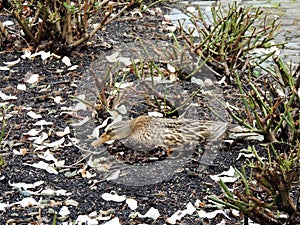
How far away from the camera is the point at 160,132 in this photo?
3.63 meters

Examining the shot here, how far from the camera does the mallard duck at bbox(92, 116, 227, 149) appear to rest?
3.63 meters

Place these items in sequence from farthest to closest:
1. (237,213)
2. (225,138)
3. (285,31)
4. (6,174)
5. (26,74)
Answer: (285,31) → (26,74) → (225,138) → (6,174) → (237,213)

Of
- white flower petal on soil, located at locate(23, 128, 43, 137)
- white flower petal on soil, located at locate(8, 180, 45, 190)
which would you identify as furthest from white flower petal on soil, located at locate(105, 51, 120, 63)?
white flower petal on soil, located at locate(8, 180, 45, 190)

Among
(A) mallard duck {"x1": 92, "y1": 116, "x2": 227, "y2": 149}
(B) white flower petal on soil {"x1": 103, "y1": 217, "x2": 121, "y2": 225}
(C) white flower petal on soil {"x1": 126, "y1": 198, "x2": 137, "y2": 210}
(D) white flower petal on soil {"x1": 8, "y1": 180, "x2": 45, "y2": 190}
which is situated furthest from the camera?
(A) mallard duck {"x1": 92, "y1": 116, "x2": 227, "y2": 149}

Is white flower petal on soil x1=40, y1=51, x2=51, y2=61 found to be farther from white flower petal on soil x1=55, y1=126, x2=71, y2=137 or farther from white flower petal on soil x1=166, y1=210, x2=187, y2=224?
white flower petal on soil x1=166, y1=210, x2=187, y2=224

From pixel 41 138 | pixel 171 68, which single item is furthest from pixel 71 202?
pixel 171 68

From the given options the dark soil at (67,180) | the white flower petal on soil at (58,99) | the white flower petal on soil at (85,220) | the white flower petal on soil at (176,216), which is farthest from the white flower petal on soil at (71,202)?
the white flower petal on soil at (58,99)

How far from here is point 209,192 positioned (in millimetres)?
3354

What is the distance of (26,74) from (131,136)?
1.23m

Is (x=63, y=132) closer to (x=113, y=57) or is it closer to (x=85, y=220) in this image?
(x=85, y=220)

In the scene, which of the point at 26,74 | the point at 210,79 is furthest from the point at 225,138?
the point at 26,74

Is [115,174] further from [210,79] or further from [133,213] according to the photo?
[210,79]

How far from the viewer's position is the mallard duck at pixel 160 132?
3.63 metres

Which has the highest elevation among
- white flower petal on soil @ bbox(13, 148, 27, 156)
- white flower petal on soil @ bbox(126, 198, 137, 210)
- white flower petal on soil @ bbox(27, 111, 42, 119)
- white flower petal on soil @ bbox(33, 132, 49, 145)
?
white flower petal on soil @ bbox(27, 111, 42, 119)
